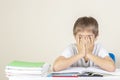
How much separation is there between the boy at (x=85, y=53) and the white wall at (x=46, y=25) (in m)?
0.92

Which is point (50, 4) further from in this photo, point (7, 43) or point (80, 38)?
point (80, 38)

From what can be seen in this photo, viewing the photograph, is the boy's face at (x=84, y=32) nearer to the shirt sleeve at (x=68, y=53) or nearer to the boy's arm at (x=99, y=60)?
the boy's arm at (x=99, y=60)

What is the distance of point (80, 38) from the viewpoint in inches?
68.1

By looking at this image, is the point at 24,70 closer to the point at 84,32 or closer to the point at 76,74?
the point at 76,74

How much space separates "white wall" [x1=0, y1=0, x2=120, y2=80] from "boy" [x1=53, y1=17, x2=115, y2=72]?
3.02ft

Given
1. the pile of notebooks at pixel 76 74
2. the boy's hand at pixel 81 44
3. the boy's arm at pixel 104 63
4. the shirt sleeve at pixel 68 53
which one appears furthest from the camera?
the shirt sleeve at pixel 68 53

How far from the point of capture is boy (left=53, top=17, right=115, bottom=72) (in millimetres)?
1626

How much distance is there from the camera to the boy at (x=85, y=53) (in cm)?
163

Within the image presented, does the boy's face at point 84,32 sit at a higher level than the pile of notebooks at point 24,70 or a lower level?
higher

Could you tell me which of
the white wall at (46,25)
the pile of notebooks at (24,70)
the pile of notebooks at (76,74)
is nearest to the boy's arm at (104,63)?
the pile of notebooks at (76,74)

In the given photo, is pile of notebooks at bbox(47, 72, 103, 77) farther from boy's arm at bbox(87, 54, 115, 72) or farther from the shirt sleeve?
the shirt sleeve

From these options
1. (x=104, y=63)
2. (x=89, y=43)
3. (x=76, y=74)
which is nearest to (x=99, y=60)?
(x=104, y=63)

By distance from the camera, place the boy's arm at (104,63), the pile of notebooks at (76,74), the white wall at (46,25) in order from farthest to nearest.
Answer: the white wall at (46,25)
the boy's arm at (104,63)
the pile of notebooks at (76,74)

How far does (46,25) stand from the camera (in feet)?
9.13
